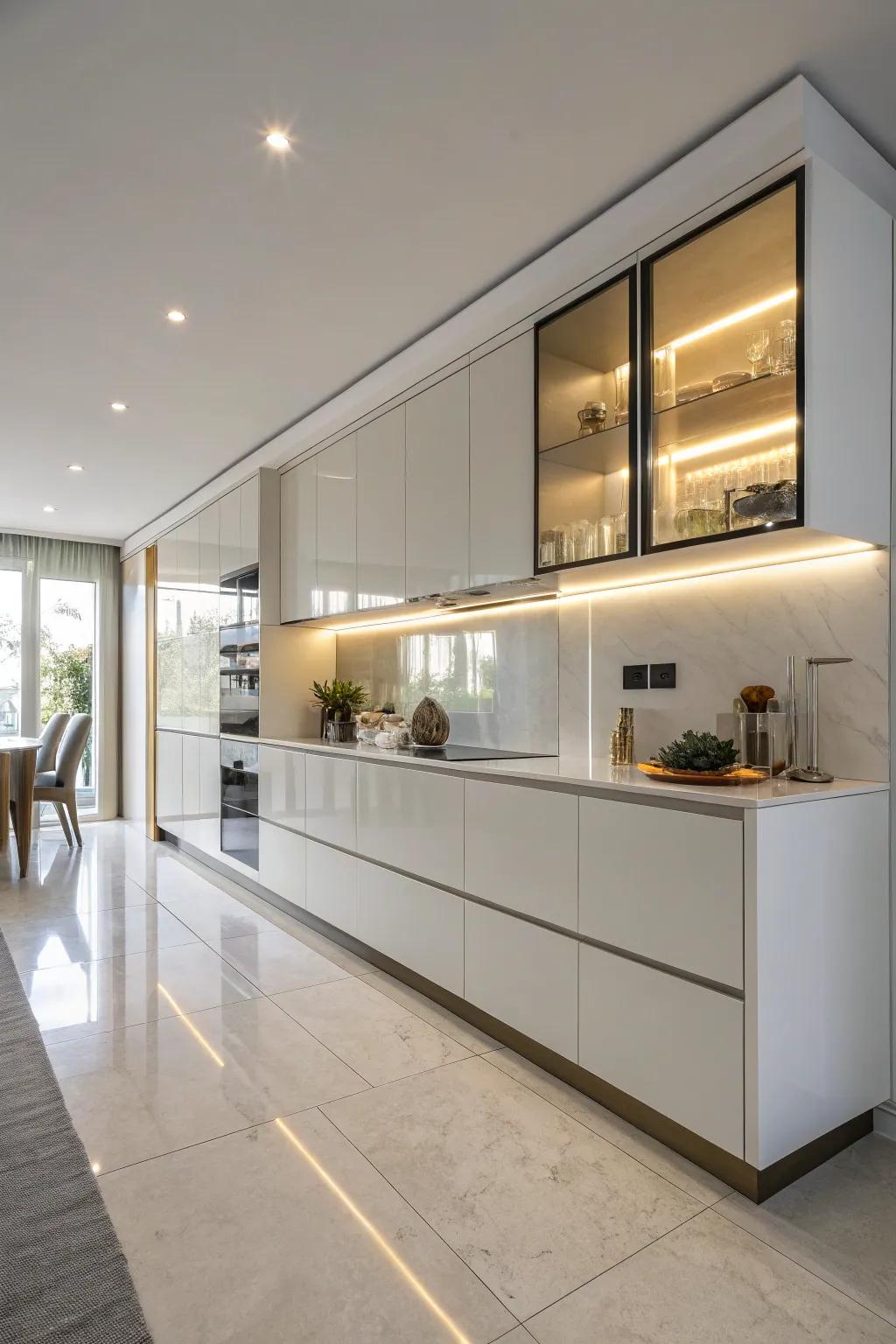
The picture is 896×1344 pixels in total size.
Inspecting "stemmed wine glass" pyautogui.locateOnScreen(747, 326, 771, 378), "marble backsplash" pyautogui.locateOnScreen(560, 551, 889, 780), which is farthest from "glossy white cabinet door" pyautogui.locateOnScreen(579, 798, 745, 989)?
"stemmed wine glass" pyautogui.locateOnScreen(747, 326, 771, 378)

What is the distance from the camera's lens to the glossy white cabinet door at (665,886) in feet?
6.17

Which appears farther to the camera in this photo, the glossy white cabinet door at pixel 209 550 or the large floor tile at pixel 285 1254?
the glossy white cabinet door at pixel 209 550

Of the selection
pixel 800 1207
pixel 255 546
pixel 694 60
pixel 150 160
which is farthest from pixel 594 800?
pixel 255 546

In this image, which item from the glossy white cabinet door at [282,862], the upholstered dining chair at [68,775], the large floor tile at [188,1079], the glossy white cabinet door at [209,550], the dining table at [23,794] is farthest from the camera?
the upholstered dining chair at [68,775]

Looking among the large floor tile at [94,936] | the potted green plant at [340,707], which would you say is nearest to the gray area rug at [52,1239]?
the large floor tile at [94,936]

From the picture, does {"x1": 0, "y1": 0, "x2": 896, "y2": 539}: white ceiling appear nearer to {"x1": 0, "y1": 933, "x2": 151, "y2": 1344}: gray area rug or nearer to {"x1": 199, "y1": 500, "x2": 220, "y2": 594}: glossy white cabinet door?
{"x1": 199, "y1": 500, "x2": 220, "y2": 594}: glossy white cabinet door

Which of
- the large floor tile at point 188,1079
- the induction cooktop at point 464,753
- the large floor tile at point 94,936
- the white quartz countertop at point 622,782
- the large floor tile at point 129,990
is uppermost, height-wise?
the white quartz countertop at point 622,782

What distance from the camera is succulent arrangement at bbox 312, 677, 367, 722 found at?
14.7 feet

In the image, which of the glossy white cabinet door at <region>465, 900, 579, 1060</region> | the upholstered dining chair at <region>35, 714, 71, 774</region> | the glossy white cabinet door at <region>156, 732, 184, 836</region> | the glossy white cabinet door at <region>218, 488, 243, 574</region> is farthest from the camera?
the upholstered dining chair at <region>35, 714, 71, 774</region>

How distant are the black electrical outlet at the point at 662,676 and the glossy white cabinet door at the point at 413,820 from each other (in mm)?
782

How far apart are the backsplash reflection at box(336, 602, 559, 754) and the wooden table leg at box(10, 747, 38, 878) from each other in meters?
2.50

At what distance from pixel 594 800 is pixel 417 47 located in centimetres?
194

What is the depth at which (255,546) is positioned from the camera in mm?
4828

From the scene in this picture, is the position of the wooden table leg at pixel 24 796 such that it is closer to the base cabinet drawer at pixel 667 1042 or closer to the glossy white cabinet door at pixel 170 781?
the glossy white cabinet door at pixel 170 781
